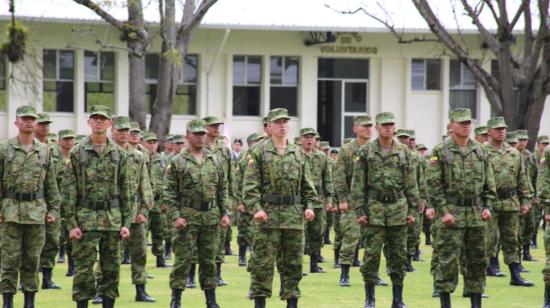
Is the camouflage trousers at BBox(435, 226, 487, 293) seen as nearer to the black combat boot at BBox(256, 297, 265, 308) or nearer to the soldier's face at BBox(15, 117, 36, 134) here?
the black combat boot at BBox(256, 297, 265, 308)

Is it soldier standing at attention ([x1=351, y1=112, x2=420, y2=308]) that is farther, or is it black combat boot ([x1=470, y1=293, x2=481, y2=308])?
soldier standing at attention ([x1=351, y1=112, x2=420, y2=308])

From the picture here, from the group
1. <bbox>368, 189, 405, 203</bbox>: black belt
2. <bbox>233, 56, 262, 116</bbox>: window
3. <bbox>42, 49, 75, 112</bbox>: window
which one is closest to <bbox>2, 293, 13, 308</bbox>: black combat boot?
<bbox>368, 189, 405, 203</bbox>: black belt

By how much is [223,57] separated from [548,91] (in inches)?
477

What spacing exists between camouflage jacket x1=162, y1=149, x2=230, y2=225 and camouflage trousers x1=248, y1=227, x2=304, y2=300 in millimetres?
787

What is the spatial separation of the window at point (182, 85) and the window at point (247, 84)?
1260mm

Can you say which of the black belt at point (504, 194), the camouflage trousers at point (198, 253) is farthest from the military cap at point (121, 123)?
the black belt at point (504, 194)

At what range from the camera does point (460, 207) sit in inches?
528

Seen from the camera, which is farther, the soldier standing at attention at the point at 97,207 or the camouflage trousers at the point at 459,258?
the camouflage trousers at the point at 459,258

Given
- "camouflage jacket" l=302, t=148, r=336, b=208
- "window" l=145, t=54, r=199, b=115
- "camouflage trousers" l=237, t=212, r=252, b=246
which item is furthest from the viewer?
"window" l=145, t=54, r=199, b=115

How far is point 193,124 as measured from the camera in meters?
13.9

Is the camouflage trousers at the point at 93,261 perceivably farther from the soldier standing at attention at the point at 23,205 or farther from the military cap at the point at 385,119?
the military cap at the point at 385,119

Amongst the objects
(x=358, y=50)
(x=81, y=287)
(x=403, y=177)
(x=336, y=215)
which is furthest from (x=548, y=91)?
(x=81, y=287)

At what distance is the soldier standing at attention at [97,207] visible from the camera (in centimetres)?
1261

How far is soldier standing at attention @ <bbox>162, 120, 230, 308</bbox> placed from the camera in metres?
13.7
